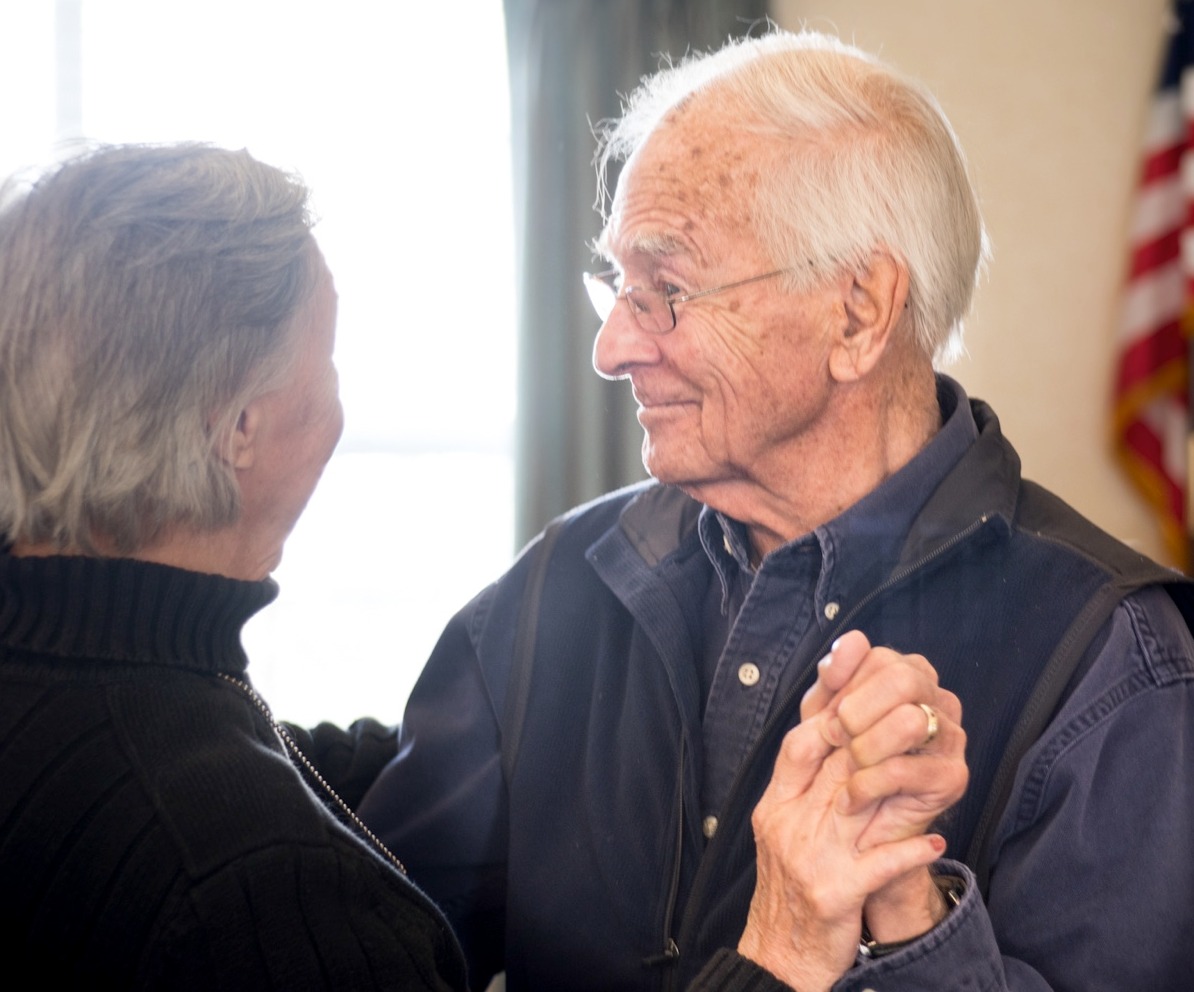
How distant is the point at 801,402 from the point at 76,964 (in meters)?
0.84

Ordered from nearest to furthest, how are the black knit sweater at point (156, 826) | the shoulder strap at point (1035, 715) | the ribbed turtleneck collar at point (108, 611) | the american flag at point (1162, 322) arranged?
the black knit sweater at point (156, 826) → the ribbed turtleneck collar at point (108, 611) → the shoulder strap at point (1035, 715) → the american flag at point (1162, 322)

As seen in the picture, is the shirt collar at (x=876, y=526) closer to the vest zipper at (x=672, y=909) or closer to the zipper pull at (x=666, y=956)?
the vest zipper at (x=672, y=909)

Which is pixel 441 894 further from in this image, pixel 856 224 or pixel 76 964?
pixel 856 224

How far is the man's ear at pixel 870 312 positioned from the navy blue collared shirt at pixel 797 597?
113 millimetres

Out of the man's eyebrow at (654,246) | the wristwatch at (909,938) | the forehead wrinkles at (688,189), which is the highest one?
the forehead wrinkles at (688,189)

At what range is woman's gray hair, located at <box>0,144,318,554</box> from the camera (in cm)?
92

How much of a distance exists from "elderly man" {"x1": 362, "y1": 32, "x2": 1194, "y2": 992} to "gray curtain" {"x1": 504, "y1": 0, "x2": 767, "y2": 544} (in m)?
1.24

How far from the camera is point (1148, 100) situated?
2725mm

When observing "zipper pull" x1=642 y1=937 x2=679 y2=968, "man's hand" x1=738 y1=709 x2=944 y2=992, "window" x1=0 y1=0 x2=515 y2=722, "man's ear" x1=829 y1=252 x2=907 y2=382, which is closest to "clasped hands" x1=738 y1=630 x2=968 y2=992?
"man's hand" x1=738 y1=709 x2=944 y2=992

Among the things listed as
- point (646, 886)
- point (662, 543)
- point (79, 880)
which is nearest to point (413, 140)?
point (662, 543)

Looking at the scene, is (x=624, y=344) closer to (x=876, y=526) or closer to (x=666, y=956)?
(x=876, y=526)

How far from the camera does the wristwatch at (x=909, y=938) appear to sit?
969 millimetres

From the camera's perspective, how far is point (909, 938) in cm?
97

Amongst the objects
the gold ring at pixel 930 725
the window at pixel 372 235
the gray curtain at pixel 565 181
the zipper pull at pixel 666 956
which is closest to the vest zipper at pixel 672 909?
the zipper pull at pixel 666 956
